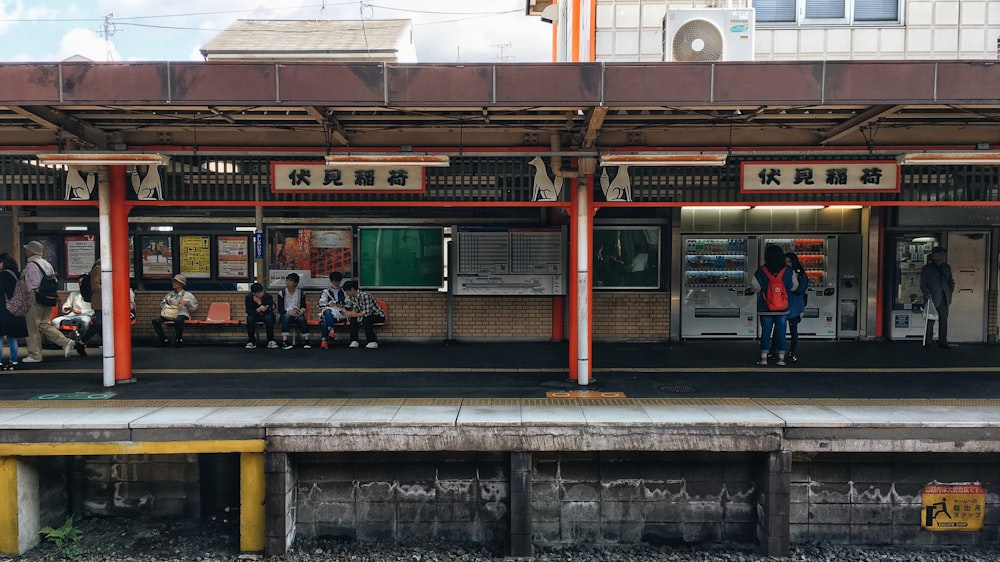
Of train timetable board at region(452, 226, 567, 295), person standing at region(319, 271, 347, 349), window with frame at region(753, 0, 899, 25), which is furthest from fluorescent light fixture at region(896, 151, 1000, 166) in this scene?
person standing at region(319, 271, 347, 349)

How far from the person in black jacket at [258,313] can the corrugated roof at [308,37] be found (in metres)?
3.63

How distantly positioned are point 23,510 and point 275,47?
6.75 metres

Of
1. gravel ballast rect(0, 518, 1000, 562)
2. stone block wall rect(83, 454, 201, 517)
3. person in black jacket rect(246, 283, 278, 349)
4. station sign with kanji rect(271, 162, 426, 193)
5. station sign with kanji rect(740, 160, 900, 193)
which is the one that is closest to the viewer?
gravel ballast rect(0, 518, 1000, 562)

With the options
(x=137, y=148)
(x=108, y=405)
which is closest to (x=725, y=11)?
(x=137, y=148)

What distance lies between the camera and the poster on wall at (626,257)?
1038cm

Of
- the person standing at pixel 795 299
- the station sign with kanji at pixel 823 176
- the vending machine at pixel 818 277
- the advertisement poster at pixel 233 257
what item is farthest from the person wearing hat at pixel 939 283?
the advertisement poster at pixel 233 257

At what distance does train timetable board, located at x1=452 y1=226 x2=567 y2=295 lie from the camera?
405 inches

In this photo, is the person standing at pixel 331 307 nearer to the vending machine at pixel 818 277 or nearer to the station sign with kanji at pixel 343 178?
the station sign with kanji at pixel 343 178

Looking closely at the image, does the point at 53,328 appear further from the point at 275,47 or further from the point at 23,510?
the point at 275,47

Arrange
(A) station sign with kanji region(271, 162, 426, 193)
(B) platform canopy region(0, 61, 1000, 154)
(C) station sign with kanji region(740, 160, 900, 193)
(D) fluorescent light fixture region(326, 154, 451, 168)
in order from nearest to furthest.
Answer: (B) platform canopy region(0, 61, 1000, 154) → (D) fluorescent light fixture region(326, 154, 451, 168) → (C) station sign with kanji region(740, 160, 900, 193) → (A) station sign with kanji region(271, 162, 426, 193)

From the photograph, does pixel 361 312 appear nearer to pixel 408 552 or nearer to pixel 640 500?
pixel 408 552

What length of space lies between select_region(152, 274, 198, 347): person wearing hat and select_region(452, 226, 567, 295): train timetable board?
177 inches

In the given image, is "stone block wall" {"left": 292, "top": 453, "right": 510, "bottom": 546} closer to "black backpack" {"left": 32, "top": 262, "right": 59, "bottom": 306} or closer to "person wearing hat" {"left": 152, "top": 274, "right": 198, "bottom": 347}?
"person wearing hat" {"left": 152, "top": 274, "right": 198, "bottom": 347}

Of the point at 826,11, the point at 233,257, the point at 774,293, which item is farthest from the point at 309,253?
the point at 826,11
